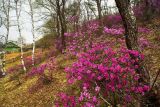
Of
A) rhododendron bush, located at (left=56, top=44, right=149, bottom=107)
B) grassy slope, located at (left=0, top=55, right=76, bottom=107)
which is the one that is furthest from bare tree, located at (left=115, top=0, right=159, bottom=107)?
grassy slope, located at (left=0, top=55, right=76, bottom=107)

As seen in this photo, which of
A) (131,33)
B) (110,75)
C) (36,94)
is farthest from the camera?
(36,94)

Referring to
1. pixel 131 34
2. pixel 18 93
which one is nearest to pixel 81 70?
pixel 131 34

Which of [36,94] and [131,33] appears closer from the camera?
[131,33]

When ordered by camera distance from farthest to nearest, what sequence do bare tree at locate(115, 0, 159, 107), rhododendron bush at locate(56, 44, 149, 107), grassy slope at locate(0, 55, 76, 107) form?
1. grassy slope at locate(0, 55, 76, 107)
2. bare tree at locate(115, 0, 159, 107)
3. rhododendron bush at locate(56, 44, 149, 107)

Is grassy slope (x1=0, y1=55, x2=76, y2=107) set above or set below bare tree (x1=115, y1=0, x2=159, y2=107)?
below

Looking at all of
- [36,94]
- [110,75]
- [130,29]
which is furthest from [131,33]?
[36,94]

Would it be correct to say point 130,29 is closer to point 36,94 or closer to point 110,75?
point 110,75

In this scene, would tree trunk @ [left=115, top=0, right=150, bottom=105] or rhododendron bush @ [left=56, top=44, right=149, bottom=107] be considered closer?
rhododendron bush @ [left=56, top=44, right=149, bottom=107]

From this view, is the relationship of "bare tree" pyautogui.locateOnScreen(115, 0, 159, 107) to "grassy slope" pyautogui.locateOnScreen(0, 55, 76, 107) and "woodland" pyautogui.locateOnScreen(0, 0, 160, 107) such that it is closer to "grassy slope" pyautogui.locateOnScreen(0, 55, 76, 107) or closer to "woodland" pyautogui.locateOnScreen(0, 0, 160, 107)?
"woodland" pyautogui.locateOnScreen(0, 0, 160, 107)

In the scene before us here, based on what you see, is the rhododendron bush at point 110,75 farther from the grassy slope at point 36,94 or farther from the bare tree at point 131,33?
the grassy slope at point 36,94

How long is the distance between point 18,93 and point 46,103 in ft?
15.5

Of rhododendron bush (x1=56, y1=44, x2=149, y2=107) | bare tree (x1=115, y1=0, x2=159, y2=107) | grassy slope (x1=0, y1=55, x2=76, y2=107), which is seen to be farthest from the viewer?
grassy slope (x1=0, y1=55, x2=76, y2=107)

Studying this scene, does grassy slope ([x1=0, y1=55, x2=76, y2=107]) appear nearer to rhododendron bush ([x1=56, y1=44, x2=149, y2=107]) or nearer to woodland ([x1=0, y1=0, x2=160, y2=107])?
woodland ([x1=0, y1=0, x2=160, y2=107])

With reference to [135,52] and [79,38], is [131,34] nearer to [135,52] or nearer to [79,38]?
[135,52]
